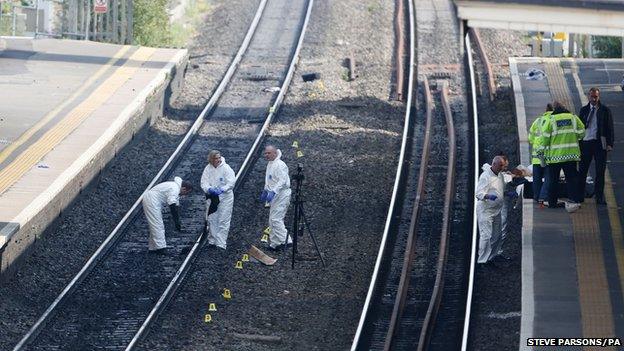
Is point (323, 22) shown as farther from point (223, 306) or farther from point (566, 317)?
point (566, 317)

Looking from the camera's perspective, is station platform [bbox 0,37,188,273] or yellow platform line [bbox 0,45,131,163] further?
yellow platform line [bbox 0,45,131,163]

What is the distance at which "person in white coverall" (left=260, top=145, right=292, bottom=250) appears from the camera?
1875cm

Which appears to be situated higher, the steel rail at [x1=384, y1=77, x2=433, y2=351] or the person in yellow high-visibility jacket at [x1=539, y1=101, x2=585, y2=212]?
the person in yellow high-visibility jacket at [x1=539, y1=101, x2=585, y2=212]

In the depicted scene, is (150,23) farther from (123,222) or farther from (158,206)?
(158,206)

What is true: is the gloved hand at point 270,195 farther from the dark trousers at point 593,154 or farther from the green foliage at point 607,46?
the green foliage at point 607,46

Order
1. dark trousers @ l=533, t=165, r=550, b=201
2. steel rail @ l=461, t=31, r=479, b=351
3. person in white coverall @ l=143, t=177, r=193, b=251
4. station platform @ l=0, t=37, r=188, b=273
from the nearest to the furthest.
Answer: steel rail @ l=461, t=31, r=479, b=351
dark trousers @ l=533, t=165, r=550, b=201
person in white coverall @ l=143, t=177, r=193, b=251
station platform @ l=0, t=37, r=188, b=273

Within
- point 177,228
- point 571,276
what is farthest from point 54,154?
point 571,276

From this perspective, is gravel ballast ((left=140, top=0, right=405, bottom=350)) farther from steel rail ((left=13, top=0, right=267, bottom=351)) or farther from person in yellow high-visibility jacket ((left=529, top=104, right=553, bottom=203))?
person in yellow high-visibility jacket ((left=529, top=104, right=553, bottom=203))

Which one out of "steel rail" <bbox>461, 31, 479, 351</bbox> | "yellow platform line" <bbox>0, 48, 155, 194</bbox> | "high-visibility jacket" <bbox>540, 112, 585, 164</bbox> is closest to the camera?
"steel rail" <bbox>461, 31, 479, 351</bbox>

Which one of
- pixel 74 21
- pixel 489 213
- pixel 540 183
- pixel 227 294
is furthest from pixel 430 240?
pixel 74 21

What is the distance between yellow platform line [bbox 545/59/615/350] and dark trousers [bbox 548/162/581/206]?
26cm

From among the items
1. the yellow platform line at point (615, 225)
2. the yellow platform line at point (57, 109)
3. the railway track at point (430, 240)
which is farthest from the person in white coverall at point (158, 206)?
the yellow platform line at point (615, 225)

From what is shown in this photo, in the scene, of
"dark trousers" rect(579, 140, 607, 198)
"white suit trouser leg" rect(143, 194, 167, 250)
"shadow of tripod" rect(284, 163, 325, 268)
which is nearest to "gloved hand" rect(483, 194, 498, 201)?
"dark trousers" rect(579, 140, 607, 198)

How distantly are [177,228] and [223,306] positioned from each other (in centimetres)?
248
